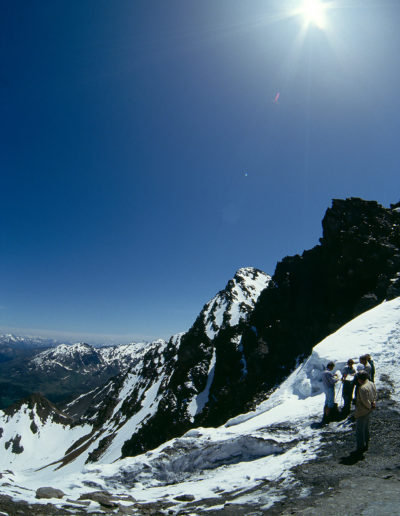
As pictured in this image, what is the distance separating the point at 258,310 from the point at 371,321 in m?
46.9

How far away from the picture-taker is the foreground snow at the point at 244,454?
10.2 metres

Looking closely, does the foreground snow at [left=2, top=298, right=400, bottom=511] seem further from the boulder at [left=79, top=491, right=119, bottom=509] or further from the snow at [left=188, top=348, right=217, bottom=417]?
the snow at [left=188, top=348, right=217, bottom=417]

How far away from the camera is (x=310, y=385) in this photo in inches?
629

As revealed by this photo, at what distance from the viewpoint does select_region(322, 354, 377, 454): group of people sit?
8875mm

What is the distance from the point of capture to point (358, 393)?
9.06m

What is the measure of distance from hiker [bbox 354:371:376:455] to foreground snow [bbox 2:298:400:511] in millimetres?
1883

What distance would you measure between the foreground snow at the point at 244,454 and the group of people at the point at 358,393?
1407 millimetres

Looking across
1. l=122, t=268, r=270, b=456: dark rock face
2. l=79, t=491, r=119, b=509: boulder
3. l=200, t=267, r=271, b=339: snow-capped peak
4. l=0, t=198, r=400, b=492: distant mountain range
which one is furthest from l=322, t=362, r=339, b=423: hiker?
l=200, t=267, r=271, b=339: snow-capped peak

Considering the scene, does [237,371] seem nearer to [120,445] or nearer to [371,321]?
[120,445]

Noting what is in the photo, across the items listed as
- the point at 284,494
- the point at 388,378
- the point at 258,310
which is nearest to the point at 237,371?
the point at 258,310

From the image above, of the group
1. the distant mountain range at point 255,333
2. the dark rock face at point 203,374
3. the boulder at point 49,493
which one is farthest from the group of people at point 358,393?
the dark rock face at point 203,374

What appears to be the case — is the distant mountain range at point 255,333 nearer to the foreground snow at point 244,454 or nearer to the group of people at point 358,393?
the foreground snow at point 244,454

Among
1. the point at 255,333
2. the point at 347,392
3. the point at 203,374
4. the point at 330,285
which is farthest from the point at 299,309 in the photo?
the point at 203,374

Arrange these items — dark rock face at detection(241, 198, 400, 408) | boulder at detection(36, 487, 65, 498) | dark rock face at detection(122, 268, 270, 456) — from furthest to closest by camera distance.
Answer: dark rock face at detection(122, 268, 270, 456), dark rock face at detection(241, 198, 400, 408), boulder at detection(36, 487, 65, 498)
